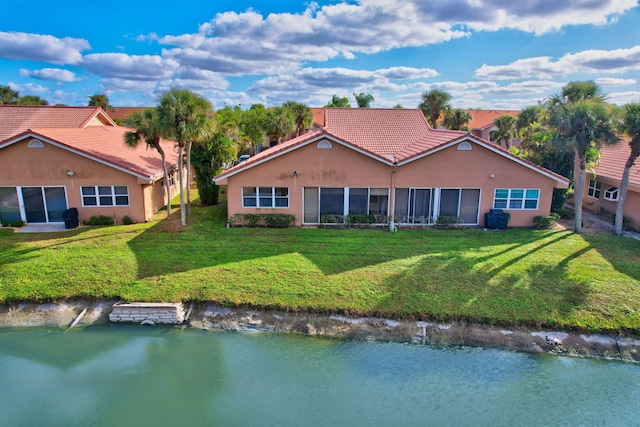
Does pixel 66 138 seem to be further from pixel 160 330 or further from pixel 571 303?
pixel 571 303

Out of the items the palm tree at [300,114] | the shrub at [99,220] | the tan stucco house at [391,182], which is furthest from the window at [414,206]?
the palm tree at [300,114]

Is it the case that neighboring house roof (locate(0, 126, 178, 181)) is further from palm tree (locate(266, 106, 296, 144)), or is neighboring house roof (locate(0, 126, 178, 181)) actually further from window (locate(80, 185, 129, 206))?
palm tree (locate(266, 106, 296, 144))

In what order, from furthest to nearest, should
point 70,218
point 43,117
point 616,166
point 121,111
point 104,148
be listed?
point 121,111 < point 43,117 < point 616,166 < point 104,148 < point 70,218

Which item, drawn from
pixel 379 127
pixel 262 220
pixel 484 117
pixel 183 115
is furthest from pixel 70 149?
pixel 484 117

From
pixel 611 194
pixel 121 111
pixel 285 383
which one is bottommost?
pixel 285 383

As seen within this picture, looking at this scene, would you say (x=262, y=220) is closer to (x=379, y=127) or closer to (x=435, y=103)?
(x=379, y=127)

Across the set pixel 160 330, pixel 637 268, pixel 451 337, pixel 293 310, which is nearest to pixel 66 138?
pixel 160 330
